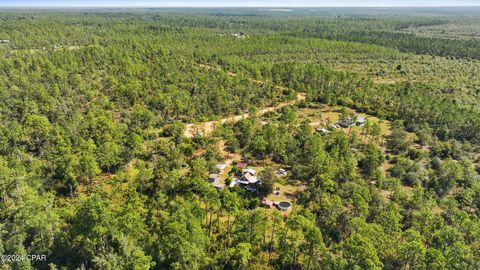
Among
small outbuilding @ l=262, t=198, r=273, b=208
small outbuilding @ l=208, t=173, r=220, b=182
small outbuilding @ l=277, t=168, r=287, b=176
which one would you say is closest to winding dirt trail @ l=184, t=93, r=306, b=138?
small outbuilding @ l=208, t=173, r=220, b=182

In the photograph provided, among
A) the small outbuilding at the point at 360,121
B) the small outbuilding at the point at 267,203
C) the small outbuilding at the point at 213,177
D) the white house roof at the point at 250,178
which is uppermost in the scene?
the small outbuilding at the point at 360,121

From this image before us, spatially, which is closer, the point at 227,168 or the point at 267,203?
the point at 267,203

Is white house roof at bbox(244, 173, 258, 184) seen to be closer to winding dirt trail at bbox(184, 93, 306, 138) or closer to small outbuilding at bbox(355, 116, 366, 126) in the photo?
winding dirt trail at bbox(184, 93, 306, 138)

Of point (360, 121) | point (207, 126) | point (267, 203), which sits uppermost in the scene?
point (360, 121)

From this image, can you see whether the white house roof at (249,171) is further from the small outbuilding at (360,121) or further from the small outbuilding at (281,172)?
the small outbuilding at (360,121)

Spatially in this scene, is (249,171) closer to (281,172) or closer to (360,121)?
(281,172)

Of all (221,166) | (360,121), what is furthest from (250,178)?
(360,121)

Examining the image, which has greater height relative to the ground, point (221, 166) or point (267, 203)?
point (221, 166)

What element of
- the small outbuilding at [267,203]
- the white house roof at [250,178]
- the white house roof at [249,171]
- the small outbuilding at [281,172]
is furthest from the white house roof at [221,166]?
the small outbuilding at [267,203]

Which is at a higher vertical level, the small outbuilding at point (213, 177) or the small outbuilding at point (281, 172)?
the small outbuilding at point (213, 177)
